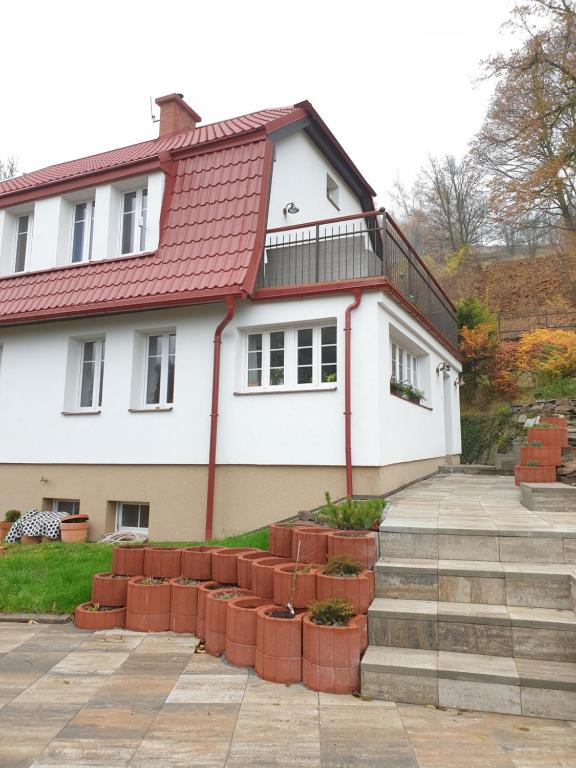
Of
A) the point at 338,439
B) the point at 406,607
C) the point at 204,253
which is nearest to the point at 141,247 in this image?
the point at 204,253

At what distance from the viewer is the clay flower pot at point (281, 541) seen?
16.8 ft

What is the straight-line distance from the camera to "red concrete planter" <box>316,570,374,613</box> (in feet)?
13.1

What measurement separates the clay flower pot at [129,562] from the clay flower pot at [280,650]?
6.51ft

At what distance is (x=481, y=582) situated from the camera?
408 cm

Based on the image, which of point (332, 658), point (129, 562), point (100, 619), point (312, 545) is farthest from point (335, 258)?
point (332, 658)

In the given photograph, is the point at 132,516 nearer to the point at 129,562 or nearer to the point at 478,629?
the point at 129,562

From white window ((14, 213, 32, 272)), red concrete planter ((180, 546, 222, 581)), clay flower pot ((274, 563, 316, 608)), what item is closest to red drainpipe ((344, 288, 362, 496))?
red concrete planter ((180, 546, 222, 581))

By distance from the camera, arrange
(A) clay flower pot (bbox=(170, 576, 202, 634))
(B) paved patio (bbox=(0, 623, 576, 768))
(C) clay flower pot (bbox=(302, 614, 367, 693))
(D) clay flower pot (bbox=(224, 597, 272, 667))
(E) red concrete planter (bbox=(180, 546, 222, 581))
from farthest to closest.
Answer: (E) red concrete planter (bbox=(180, 546, 222, 581))
(A) clay flower pot (bbox=(170, 576, 202, 634))
(D) clay flower pot (bbox=(224, 597, 272, 667))
(C) clay flower pot (bbox=(302, 614, 367, 693))
(B) paved patio (bbox=(0, 623, 576, 768))

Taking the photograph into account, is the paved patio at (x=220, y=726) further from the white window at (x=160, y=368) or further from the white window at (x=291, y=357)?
the white window at (x=160, y=368)

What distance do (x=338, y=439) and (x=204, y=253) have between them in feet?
12.4

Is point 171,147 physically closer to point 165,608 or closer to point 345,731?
point 165,608

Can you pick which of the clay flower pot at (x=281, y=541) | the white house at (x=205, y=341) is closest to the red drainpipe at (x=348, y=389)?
the white house at (x=205, y=341)

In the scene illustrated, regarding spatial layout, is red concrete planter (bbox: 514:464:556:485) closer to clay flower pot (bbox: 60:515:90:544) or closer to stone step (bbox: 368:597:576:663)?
stone step (bbox: 368:597:576:663)

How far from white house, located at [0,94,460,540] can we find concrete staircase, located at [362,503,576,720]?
2474 mm
